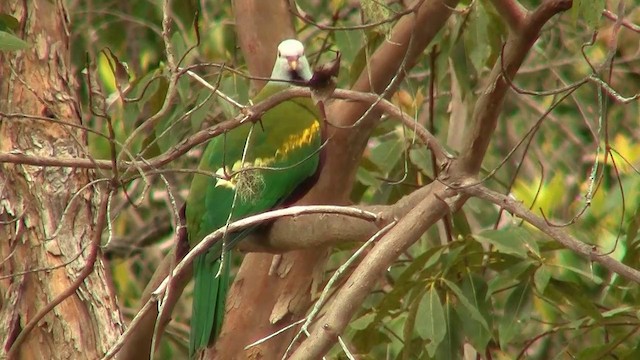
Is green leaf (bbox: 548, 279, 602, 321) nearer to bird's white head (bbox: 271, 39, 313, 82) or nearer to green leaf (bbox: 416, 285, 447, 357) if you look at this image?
green leaf (bbox: 416, 285, 447, 357)

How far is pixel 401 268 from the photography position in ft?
13.6

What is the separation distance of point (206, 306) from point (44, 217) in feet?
1.77

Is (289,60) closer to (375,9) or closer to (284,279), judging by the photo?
(284,279)

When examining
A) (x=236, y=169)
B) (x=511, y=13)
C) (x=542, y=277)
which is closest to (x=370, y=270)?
(x=511, y=13)

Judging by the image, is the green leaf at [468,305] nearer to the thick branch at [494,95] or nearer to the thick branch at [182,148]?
the thick branch at [494,95]

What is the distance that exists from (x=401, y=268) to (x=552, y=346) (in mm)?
655

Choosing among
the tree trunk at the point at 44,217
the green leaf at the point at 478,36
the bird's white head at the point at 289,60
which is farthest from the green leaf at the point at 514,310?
the tree trunk at the point at 44,217

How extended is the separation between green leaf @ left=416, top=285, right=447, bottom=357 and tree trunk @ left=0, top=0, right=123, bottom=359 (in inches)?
31.4

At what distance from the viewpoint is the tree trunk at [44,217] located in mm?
2867

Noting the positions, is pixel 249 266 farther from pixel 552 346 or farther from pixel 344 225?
pixel 552 346

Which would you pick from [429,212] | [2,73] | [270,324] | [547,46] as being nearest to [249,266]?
[270,324]

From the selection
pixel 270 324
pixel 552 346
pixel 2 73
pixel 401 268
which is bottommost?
pixel 552 346

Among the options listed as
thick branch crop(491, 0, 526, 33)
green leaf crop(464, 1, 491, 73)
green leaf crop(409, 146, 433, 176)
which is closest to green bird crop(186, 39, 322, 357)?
green leaf crop(409, 146, 433, 176)

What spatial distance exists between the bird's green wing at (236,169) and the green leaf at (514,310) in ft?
2.34
